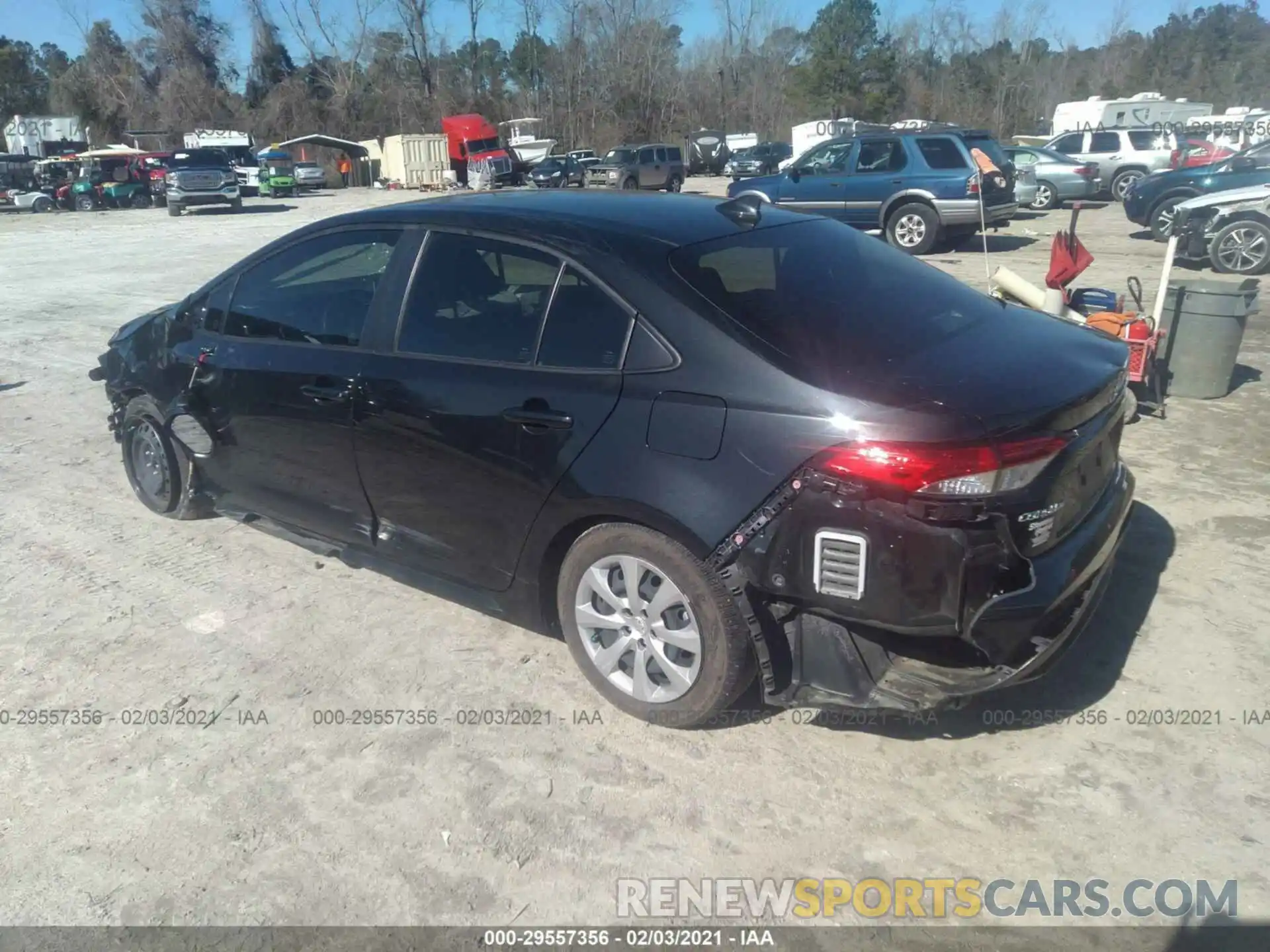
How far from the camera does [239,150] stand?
45719mm

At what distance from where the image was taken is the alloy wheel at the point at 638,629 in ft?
10.3

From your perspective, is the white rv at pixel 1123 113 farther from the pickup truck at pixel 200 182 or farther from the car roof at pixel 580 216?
the car roof at pixel 580 216

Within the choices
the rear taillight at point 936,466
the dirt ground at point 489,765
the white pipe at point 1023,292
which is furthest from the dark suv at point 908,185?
the rear taillight at point 936,466

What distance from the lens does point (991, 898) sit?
2582 mm

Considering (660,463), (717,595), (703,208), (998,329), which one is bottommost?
(717,595)

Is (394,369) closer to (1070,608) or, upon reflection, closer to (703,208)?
(703,208)

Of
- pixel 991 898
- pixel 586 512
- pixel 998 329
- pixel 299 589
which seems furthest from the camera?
pixel 299 589

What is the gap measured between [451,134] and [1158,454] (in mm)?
42208

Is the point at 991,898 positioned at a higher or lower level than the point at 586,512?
lower

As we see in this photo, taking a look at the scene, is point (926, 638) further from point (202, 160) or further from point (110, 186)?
point (110, 186)

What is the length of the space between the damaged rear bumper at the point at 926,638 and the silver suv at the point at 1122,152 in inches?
951

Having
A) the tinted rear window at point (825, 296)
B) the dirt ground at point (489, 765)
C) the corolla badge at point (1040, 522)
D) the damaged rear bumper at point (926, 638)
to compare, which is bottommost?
the dirt ground at point (489, 765)

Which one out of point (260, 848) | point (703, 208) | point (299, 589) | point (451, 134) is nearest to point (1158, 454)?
point (703, 208)

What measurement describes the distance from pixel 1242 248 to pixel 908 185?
4.87 metres
